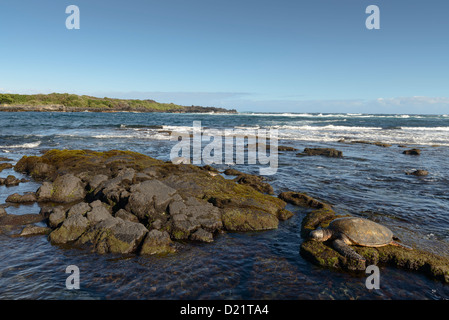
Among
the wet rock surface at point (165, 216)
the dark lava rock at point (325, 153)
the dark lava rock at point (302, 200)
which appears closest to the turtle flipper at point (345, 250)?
the wet rock surface at point (165, 216)

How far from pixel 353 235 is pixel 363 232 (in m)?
0.30

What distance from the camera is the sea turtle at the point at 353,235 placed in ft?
24.3

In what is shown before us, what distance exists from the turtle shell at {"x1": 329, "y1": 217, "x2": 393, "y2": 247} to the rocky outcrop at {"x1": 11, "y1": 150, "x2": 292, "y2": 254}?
2352 millimetres

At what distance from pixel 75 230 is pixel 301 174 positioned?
13.6 metres

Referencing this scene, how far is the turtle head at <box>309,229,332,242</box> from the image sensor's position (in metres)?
7.80

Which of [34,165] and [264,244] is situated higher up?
[34,165]

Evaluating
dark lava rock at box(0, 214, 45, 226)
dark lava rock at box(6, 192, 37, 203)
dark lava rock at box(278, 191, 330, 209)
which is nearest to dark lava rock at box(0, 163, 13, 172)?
dark lava rock at box(6, 192, 37, 203)

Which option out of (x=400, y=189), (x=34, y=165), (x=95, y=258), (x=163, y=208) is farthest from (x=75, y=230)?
(x=400, y=189)

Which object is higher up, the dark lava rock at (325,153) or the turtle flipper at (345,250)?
the dark lava rock at (325,153)

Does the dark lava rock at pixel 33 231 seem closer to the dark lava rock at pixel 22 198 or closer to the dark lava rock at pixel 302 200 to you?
the dark lava rock at pixel 22 198

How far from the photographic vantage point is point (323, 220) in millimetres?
9031
